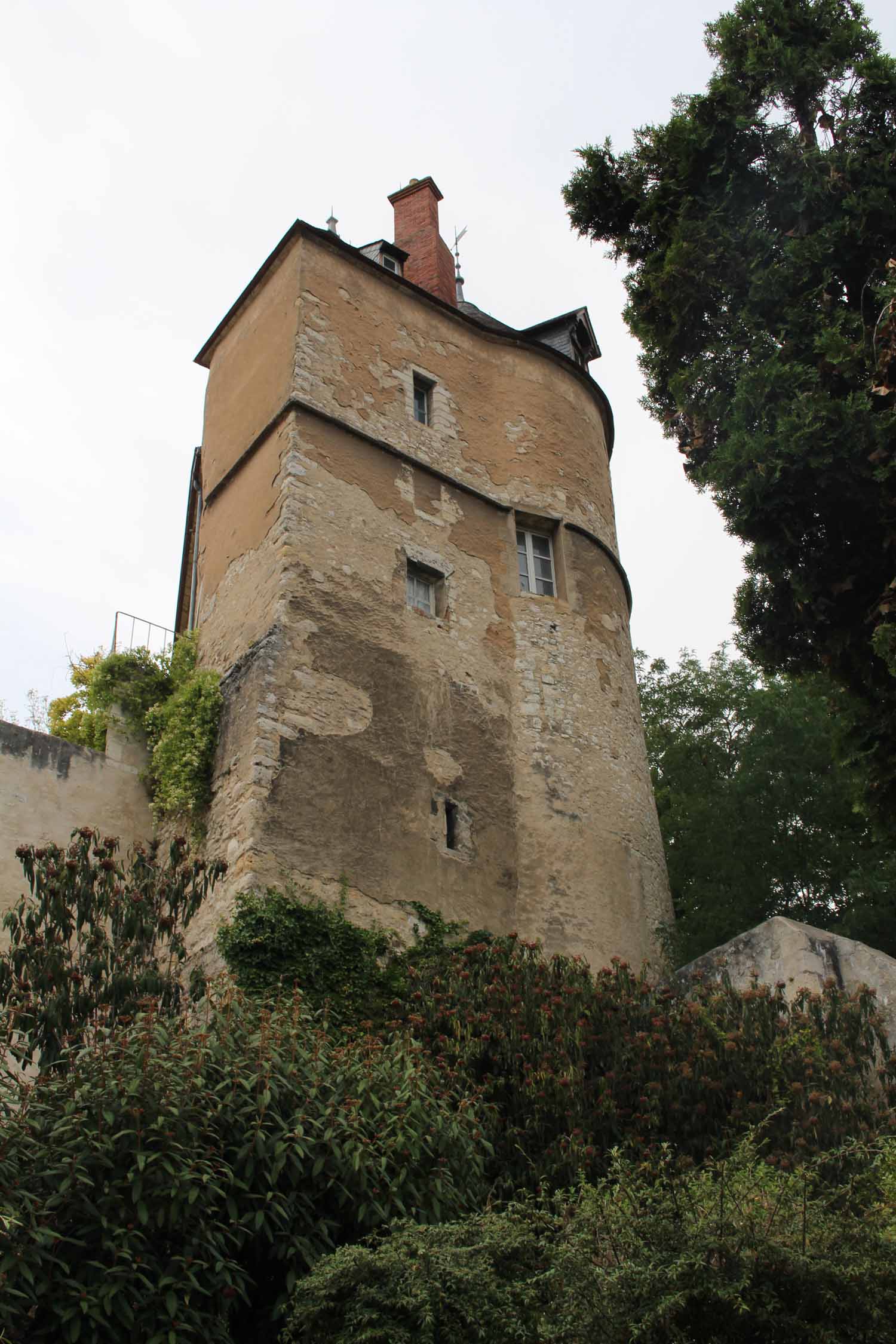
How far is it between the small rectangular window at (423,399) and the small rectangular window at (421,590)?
2.30 m

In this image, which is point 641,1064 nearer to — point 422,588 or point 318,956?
point 318,956

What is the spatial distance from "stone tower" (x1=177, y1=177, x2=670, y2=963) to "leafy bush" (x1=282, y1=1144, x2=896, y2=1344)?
525cm

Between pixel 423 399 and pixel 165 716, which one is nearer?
pixel 165 716

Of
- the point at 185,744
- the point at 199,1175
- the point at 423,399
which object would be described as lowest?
the point at 199,1175

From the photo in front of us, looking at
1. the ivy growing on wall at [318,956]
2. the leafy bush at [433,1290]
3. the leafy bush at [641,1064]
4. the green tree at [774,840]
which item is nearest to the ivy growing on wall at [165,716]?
the ivy growing on wall at [318,956]

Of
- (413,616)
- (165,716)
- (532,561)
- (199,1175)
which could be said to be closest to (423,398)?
(532,561)

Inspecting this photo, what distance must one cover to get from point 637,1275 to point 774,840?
11163mm

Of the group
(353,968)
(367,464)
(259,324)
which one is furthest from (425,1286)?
(259,324)

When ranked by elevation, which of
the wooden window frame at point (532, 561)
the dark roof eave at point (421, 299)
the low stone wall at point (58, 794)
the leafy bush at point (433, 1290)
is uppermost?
the dark roof eave at point (421, 299)

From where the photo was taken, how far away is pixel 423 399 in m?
16.3

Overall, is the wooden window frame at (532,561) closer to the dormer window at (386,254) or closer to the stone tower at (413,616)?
the stone tower at (413,616)

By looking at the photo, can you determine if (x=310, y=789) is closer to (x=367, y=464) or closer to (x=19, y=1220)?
(x=367, y=464)

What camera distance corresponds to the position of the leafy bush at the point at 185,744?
12.7m

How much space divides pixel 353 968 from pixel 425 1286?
5.28 m
